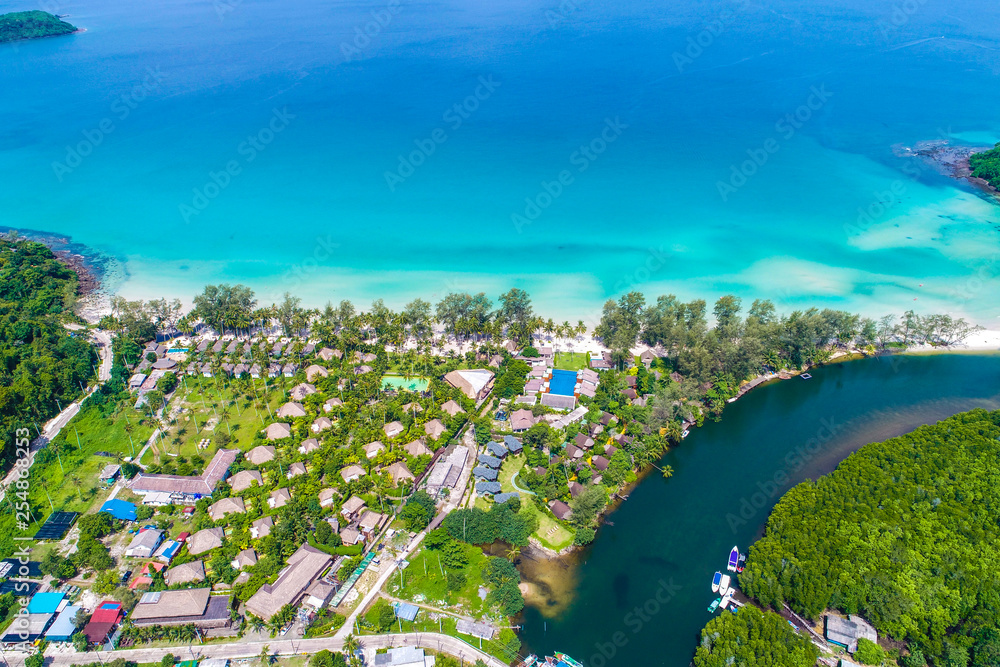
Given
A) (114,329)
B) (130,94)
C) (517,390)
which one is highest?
(130,94)

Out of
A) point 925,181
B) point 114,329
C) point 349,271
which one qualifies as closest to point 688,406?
point 349,271

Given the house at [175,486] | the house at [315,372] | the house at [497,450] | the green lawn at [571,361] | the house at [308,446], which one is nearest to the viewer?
the house at [175,486]

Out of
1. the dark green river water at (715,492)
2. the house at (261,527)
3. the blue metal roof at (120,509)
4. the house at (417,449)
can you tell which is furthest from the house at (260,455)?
the dark green river water at (715,492)

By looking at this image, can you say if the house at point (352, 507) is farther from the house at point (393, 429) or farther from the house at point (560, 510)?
the house at point (560, 510)

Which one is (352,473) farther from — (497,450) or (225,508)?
(497,450)

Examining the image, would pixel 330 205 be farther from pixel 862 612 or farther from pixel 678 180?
pixel 862 612

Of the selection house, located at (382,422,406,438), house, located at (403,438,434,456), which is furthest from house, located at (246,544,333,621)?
house, located at (382,422,406,438)

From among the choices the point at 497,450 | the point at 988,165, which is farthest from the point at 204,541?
the point at 988,165
